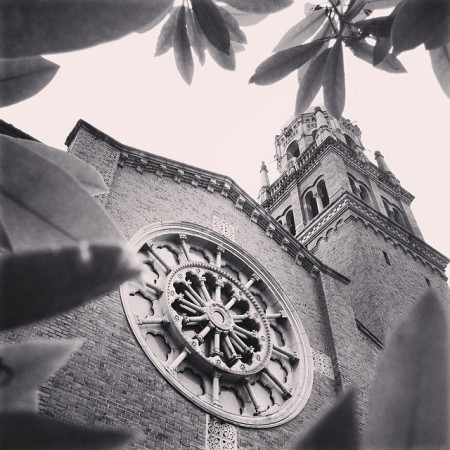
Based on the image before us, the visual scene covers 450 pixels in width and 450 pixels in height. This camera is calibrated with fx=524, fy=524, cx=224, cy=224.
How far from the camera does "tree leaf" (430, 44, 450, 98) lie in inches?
41.7

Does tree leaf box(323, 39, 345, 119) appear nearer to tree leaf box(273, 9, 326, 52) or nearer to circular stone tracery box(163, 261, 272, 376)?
tree leaf box(273, 9, 326, 52)

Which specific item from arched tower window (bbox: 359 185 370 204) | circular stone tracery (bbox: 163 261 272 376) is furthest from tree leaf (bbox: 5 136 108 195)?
arched tower window (bbox: 359 185 370 204)

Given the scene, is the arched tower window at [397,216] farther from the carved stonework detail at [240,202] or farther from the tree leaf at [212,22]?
the tree leaf at [212,22]

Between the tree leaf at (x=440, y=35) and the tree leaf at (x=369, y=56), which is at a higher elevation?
the tree leaf at (x=369, y=56)

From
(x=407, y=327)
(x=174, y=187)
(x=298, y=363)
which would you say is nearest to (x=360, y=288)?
(x=298, y=363)

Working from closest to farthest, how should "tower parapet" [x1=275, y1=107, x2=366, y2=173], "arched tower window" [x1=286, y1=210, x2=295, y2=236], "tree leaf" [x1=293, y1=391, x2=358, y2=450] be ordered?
"tree leaf" [x1=293, y1=391, x2=358, y2=450] → "arched tower window" [x1=286, y1=210, x2=295, y2=236] → "tower parapet" [x1=275, y1=107, x2=366, y2=173]

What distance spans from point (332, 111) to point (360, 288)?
13.4m

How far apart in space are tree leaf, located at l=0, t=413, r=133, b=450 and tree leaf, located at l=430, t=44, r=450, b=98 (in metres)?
0.96

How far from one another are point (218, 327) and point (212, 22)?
25.3ft

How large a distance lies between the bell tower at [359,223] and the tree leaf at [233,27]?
885 centimetres

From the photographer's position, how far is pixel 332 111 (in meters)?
1.46

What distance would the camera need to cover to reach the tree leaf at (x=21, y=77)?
2.37 ft

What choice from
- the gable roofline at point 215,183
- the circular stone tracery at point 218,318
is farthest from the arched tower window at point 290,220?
the circular stone tracery at point 218,318

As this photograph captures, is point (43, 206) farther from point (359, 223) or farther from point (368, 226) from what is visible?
point (368, 226)
